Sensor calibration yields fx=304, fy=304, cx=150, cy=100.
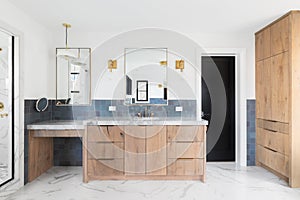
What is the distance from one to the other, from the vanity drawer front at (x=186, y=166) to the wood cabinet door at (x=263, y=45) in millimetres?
1935

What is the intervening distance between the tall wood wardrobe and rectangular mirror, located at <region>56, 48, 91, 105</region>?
9.12 feet

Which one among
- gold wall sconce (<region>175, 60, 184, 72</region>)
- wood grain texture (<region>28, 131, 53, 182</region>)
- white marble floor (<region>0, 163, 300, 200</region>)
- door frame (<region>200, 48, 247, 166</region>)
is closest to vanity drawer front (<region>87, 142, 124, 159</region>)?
white marble floor (<region>0, 163, 300, 200</region>)

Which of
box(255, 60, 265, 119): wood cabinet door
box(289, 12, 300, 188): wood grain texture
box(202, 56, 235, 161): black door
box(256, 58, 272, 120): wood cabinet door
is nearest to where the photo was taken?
box(289, 12, 300, 188): wood grain texture

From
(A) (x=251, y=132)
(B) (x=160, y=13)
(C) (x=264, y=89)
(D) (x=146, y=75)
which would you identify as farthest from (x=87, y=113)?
(C) (x=264, y=89)

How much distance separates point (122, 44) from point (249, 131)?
2.54 m

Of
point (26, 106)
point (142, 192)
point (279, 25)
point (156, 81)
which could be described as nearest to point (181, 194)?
point (142, 192)

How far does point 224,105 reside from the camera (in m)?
5.32

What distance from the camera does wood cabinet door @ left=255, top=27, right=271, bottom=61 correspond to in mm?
4529

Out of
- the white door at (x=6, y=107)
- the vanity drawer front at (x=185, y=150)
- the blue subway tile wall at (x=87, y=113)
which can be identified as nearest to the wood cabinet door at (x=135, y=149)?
the vanity drawer front at (x=185, y=150)

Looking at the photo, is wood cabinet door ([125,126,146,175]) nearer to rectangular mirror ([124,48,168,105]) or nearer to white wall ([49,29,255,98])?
rectangular mirror ([124,48,168,105])

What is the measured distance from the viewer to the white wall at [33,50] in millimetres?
3635

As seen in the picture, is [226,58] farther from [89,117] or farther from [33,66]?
[33,66]

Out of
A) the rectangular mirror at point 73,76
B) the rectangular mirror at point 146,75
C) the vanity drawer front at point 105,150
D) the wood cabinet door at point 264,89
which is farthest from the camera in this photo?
the rectangular mirror at point 73,76

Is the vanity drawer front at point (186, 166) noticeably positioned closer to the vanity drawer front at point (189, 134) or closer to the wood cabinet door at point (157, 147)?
the wood cabinet door at point (157, 147)
